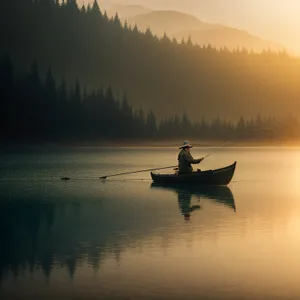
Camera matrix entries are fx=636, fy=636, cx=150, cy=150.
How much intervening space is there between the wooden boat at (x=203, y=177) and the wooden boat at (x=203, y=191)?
16.6 inches

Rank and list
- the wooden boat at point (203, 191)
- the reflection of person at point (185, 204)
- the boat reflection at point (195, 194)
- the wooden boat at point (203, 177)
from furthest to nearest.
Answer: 1. the wooden boat at point (203, 177)
2. the wooden boat at point (203, 191)
3. the boat reflection at point (195, 194)
4. the reflection of person at point (185, 204)

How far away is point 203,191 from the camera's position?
43000 mm

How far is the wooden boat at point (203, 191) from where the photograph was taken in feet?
125

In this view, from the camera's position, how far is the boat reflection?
3316 cm

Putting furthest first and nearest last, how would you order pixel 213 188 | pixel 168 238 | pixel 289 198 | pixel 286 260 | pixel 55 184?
pixel 55 184 → pixel 213 188 → pixel 289 198 → pixel 168 238 → pixel 286 260

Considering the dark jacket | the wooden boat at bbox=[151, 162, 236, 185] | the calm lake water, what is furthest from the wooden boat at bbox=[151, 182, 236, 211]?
the dark jacket

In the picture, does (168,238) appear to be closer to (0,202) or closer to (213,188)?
(0,202)

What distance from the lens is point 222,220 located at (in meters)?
27.7

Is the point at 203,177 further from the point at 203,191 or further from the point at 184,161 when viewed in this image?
the point at 184,161

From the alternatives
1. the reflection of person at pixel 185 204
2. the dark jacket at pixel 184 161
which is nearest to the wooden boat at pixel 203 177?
the dark jacket at pixel 184 161

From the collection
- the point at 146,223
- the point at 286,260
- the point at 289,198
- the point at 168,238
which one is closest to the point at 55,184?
the point at 289,198

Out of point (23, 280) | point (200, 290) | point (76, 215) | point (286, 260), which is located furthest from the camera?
point (76, 215)

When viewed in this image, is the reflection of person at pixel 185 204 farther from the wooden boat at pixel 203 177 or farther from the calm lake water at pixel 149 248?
the wooden boat at pixel 203 177

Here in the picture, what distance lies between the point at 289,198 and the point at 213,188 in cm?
658
